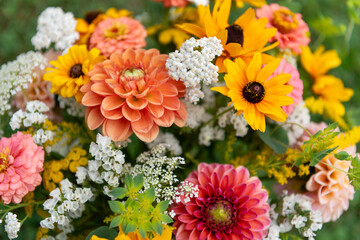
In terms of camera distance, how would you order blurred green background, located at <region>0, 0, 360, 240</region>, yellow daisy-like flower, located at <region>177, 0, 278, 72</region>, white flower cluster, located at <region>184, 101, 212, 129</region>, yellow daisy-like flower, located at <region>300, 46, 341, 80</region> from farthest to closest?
1. blurred green background, located at <region>0, 0, 360, 240</region>
2. yellow daisy-like flower, located at <region>300, 46, 341, 80</region>
3. white flower cluster, located at <region>184, 101, 212, 129</region>
4. yellow daisy-like flower, located at <region>177, 0, 278, 72</region>

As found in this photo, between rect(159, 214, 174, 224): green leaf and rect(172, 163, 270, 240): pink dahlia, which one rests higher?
rect(159, 214, 174, 224): green leaf

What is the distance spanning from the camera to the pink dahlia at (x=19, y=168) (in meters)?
0.57

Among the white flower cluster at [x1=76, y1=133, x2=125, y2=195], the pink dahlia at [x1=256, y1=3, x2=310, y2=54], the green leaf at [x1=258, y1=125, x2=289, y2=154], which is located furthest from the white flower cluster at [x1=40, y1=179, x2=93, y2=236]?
the pink dahlia at [x1=256, y1=3, x2=310, y2=54]

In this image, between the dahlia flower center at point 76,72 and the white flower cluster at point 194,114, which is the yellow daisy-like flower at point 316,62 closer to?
the white flower cluster at point 194,114

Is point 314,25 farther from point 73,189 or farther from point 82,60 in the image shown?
point 73,189

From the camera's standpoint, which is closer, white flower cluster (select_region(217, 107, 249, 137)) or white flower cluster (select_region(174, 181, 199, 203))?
white flower cluster (select_region(174, 181, 199, 203))

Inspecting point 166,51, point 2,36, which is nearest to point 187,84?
point 166,51

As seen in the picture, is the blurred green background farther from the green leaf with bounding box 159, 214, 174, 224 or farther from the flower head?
the green leaf with bounding box 159, 214, 174, 224

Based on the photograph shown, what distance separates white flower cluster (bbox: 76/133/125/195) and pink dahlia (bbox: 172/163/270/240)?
124 millimetres

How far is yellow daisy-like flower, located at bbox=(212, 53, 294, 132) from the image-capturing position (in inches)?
22.6

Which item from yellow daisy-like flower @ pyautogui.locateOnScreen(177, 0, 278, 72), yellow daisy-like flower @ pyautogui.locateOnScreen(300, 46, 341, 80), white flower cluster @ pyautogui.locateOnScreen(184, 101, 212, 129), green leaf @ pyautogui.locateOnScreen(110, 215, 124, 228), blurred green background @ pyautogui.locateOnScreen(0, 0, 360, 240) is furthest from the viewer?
blurred green background @ pyautogui.locateOnScreen(0, 0, 360, 240)

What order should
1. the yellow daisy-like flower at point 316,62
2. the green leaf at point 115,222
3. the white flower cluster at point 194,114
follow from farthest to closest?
the yellow daisy-like flower at point 316,62 → the white flower cluster at point 194,114 → the green leaf at point 115,222

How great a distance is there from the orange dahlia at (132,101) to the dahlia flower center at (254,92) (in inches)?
4.3

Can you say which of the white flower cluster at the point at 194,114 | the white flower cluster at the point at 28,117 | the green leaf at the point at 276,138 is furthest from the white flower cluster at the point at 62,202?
the green leaf at the point at 276,138
